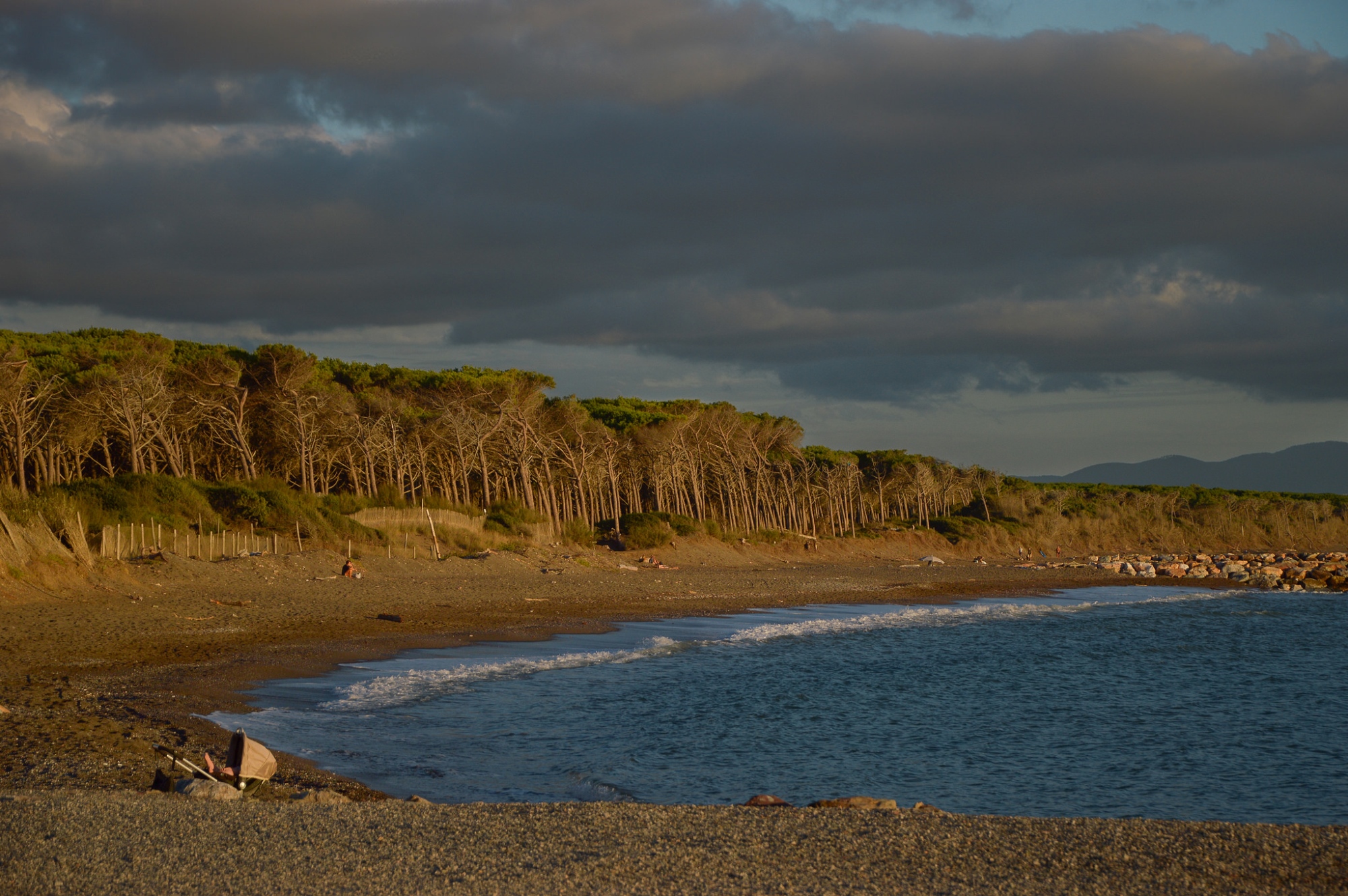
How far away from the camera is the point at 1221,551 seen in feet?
271

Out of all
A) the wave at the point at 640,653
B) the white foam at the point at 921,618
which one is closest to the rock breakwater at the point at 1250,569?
the white foam at the point at 921,618

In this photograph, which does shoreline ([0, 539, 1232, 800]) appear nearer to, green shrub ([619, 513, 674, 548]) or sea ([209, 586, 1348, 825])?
sea ([209, 586, 1348, 825])

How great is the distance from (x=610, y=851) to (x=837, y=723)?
8.62 meters

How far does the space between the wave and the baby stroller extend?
4835mm

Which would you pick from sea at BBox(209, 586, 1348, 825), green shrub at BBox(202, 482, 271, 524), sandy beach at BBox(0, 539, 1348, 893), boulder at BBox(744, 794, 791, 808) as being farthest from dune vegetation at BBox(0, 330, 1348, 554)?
boulder at BBox(744, 794, 791, 808)

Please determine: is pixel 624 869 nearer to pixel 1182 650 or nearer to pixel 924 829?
pixel 924 829

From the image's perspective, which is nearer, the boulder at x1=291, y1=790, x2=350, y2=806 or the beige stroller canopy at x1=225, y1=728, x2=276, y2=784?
the boulder at x1=291, y1=790, x2=350, y2=806

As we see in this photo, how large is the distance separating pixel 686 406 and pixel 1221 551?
4865 cm

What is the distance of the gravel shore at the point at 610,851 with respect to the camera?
5738mm

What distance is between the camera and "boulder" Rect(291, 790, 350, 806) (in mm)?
7645

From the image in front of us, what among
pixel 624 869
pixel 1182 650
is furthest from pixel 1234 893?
pixel 1182 650

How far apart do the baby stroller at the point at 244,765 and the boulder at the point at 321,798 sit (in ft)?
1.12

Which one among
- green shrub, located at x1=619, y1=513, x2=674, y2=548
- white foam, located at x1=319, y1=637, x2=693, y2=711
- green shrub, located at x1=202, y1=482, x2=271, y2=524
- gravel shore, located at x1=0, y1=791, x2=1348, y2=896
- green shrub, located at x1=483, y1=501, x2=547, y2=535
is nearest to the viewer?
gravel shore, located at x1=0, y1=791, x2=1348, y2=896

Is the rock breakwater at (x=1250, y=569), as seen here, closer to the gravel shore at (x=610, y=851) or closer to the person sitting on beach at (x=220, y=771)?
the gravel shore at (x=610, y=851)
